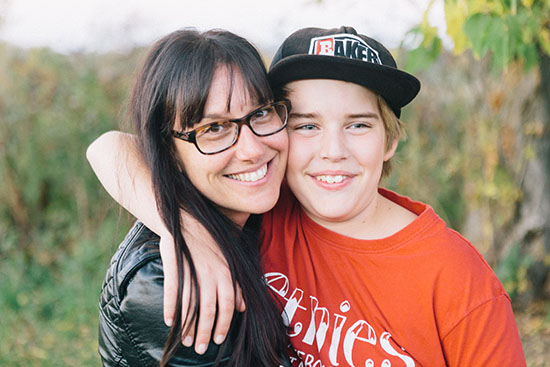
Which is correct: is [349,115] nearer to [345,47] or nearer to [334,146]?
[334,146]

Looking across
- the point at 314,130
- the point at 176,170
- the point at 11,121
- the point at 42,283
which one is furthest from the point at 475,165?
the point at 11,121

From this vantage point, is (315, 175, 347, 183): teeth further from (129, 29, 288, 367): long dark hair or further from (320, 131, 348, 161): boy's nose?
(129, 29, 288, 367): long dark hair

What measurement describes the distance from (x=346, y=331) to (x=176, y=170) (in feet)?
2.87

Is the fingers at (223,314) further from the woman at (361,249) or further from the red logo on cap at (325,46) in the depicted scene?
the red logo on cap at (325,46)

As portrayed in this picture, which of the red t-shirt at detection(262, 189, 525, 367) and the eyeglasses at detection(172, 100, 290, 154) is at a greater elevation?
the eyeglasses at detection(172, 100, 290, 154)

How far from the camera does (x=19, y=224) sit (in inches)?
238

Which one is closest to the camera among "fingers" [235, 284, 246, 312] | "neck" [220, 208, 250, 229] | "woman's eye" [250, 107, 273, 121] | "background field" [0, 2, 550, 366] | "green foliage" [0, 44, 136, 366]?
"fingers" [235, 284, 246, 312]

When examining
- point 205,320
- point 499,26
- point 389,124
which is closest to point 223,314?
point 205,320

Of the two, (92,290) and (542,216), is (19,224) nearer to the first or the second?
(92,290)

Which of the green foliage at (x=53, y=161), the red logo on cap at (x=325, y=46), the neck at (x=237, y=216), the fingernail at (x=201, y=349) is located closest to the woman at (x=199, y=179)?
the fingernail at (x=201, y=349)

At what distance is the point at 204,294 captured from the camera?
165cm

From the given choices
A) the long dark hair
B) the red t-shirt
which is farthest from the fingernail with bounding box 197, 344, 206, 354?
the red t-shirt

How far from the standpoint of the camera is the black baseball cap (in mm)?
1964

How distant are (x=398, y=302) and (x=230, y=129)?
0.88 metres
